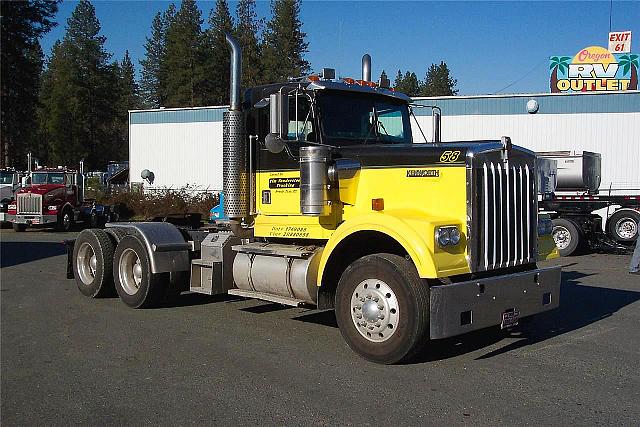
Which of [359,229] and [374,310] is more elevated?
[359,229]

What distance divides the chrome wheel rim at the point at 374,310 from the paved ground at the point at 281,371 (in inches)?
12.4

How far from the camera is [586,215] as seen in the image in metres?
17.8

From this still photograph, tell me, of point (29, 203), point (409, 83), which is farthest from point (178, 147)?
point (409, 83)

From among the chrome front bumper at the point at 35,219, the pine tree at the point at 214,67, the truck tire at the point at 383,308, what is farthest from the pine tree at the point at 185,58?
the truck tire at the point at 383,308

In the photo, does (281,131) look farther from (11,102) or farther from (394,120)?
(11,102)

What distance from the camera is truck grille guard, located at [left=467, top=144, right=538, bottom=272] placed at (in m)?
6.59

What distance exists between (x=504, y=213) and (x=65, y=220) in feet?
69.6

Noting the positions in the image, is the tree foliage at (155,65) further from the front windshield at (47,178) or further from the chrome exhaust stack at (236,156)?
the chrome exhaust stack at (236,156)

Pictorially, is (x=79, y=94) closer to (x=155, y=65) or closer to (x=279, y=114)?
(x=155, y=65)

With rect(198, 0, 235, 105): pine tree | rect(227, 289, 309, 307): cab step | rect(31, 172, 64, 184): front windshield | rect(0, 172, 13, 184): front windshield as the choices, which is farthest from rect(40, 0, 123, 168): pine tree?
rect(227, 289, 309, 307): cab step

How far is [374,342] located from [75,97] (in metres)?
66.3

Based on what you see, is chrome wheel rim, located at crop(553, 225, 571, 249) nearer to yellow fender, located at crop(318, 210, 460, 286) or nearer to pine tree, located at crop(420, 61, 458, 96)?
yellow fender, located at crop(318, 210, 460, 286)

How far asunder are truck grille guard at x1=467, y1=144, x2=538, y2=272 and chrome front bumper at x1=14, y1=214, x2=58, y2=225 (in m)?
20.6

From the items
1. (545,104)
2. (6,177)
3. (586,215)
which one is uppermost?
(545,104)
